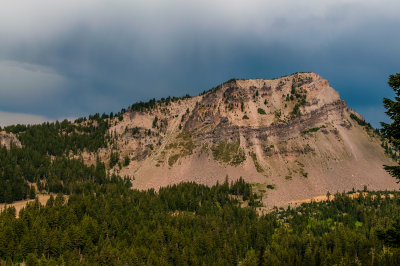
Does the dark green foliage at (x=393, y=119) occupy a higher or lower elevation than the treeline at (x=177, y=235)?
higher

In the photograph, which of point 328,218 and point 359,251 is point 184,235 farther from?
point 328,218

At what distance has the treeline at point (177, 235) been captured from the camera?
12656 centimetres

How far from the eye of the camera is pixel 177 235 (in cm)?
14862

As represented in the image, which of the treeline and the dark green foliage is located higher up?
the dark green foliage

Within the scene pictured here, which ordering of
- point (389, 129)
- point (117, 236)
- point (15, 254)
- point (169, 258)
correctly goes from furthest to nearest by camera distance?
1. point (117, 236)
2. point (169, 258)
3. point (15, 254)
4. point (389, 129)

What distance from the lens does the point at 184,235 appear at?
15275 cm

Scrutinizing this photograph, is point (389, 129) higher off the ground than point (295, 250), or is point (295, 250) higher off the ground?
point (389, 129)

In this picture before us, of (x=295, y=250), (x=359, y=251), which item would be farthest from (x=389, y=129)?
(x=359, y=251)

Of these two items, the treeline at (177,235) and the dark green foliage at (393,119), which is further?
the treeline at (177,235)

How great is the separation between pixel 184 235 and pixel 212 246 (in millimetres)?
16951

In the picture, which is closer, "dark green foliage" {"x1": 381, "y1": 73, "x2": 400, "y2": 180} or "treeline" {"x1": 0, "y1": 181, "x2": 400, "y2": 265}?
"dark green foliage" {"x1": 381, "y1": 73, "x2": 400, "y2": 180}

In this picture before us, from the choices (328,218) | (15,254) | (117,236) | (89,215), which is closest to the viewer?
(15,254)

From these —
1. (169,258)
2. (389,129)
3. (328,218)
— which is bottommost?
(169,258)

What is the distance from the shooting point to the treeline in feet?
415
